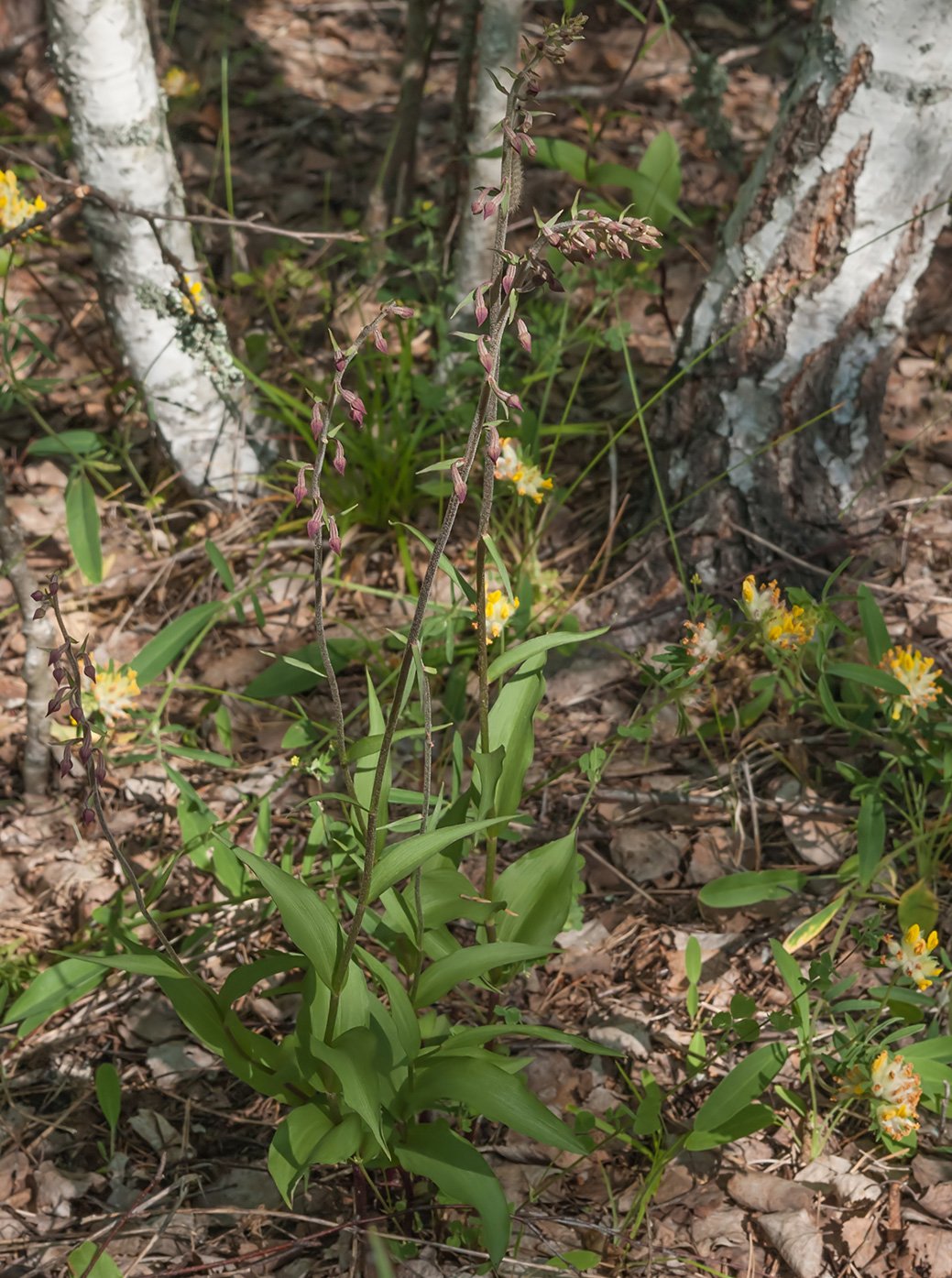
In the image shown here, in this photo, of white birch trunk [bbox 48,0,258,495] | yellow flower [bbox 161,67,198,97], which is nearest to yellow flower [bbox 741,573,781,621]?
white birch trunk [bbox 48,0,258,495]

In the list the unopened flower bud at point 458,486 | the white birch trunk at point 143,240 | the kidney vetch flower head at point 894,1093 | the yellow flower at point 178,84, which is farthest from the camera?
the yellow flower at point 178,84

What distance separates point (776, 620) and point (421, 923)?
782 mm

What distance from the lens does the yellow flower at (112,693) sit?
1.88 meters

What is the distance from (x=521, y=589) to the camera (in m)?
2.02

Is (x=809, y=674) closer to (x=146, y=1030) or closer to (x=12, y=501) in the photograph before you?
(x=146, y=1030)

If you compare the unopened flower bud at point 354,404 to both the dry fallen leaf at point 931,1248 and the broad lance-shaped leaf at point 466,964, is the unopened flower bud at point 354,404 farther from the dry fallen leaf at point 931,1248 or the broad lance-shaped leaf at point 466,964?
the dry fallen leaf at point 931,1248

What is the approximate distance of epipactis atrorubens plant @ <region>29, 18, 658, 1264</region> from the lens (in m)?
0.99

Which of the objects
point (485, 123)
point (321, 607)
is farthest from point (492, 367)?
point (485, 123)

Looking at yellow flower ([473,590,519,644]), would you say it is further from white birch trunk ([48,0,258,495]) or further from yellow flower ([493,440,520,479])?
white birch trunk ([48,0,258,495])

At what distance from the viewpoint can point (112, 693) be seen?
6.19 ft

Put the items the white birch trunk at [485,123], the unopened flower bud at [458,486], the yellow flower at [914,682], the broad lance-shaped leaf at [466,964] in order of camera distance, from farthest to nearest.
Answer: the white birch trunk at [485,123], the yellow flower at [914,682], the broad lance-shaped leaf at [466,964], the unopened flower bud at [458,486]

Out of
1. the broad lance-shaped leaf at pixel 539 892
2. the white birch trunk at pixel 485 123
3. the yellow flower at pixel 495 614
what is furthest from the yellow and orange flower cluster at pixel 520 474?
the broad lance-shaped leaf at pixel 539 892

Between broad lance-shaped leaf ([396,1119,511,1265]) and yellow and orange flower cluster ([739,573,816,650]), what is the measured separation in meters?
0.91

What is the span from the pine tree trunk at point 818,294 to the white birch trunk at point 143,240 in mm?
1140
